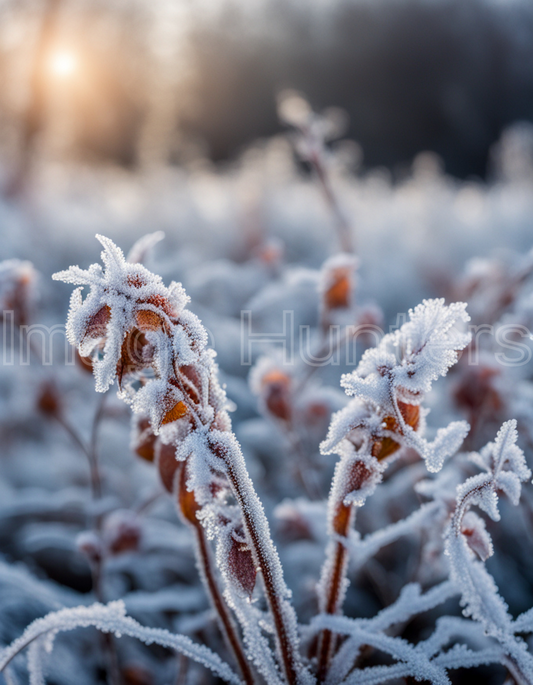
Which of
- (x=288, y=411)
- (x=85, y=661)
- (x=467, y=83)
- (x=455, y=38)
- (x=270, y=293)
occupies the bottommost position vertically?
(x=85, y=661)

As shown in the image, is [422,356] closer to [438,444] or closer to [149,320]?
[438,444]

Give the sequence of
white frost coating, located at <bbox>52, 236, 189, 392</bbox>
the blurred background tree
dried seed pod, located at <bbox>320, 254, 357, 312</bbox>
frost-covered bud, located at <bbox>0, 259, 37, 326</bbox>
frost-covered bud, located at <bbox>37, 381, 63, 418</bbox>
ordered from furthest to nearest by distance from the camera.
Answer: the blurred background tree, frost-covered bud, located at <bbox>37, 381, 63, 418</bbox>, dried seed pod, located at <bbox>320, 254, 357, 312</bbox>, frost-covered bud, located at <bbox>0, 259, 37, 326</bbox>, white frost coating, located at <bbox>52, 236, 189, 392</bbox>

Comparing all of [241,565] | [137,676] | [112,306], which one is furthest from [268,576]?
[137,676]

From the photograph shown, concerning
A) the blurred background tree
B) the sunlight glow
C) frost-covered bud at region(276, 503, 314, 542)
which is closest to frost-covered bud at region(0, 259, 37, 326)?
frost-covered bud at region(276, 503, 314, 542)

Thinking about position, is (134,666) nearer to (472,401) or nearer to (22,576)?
(22,576)

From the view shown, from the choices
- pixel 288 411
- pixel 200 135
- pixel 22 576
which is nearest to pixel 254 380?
pixel 288 411

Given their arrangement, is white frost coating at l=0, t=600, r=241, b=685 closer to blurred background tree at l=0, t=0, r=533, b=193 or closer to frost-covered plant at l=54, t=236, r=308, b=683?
frost-covered plant at l=54, t=236, r=308, b=683
